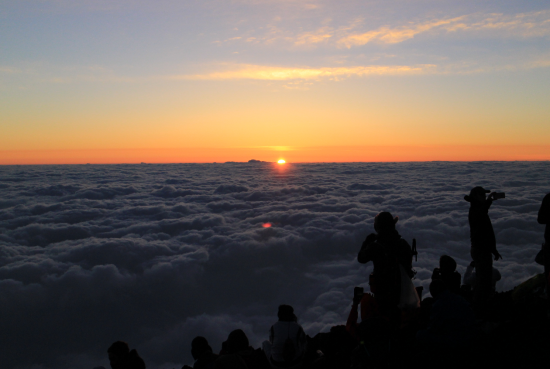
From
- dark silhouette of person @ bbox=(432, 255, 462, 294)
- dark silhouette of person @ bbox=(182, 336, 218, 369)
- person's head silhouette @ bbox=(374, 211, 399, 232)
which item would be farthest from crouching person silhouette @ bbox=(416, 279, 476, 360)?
dark silhouette of person @ bbox=(182, 336, 218, 369)

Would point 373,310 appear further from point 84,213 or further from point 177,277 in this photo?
point 84,213

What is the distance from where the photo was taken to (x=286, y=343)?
3793 millimetres

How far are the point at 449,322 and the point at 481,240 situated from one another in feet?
6.71

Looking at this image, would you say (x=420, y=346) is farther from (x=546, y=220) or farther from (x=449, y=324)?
(x=546, y=220)

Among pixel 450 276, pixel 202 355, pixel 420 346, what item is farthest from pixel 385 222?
pixel 202 355

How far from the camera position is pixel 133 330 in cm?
2162

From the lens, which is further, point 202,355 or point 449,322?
point 202,355

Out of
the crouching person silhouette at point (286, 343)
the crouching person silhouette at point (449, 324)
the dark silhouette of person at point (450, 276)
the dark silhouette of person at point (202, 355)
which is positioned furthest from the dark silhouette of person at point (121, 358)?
the dark silhouette of person at point (450, 276)

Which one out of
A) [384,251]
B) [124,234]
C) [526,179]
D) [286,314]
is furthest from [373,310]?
[526,179]

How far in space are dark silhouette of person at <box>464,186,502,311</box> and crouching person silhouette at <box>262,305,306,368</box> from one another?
3139 millimetres

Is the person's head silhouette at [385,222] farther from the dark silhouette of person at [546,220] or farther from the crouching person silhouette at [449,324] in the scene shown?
the dark silhouette of person at [546,220]

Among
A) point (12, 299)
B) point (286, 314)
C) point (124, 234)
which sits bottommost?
point (12, 299)

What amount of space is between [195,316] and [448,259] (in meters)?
21.9

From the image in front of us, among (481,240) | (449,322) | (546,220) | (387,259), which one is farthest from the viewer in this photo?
(481,240)
